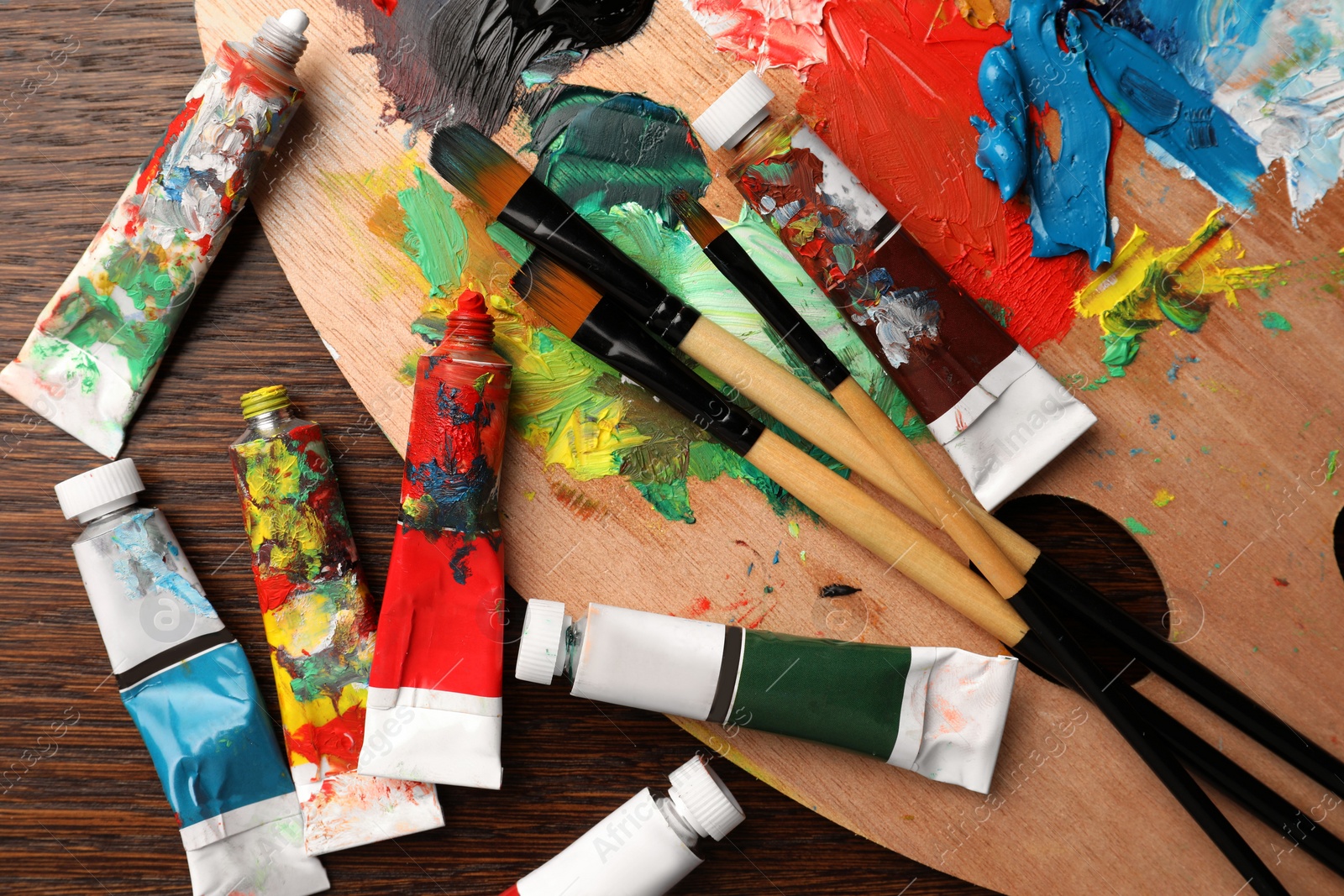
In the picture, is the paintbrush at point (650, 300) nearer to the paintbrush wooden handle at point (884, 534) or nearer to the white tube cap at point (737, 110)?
the paintbrush wooden handle at point (884, 534)

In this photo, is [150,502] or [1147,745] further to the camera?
[150,502]

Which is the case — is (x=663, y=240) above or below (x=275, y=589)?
above

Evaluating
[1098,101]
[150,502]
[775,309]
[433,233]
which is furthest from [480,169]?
[1098,101]

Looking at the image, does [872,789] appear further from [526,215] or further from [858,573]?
[526,215]

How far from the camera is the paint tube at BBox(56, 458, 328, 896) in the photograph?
0.83 meters

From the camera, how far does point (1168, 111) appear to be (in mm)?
807

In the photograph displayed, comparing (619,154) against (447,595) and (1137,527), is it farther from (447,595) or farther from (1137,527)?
(1137,527)

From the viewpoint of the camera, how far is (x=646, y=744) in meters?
0.87

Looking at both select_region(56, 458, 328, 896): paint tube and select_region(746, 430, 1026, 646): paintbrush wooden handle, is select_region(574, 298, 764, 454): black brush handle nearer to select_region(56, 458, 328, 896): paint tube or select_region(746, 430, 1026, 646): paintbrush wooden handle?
select_region(746, 430, 1026, 646): paintbrush wooden handle

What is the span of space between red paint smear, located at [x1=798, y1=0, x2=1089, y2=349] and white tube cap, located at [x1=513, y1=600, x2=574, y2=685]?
1.85ft

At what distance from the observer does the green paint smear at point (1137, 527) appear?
2.72 ft

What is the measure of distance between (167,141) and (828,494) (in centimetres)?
81

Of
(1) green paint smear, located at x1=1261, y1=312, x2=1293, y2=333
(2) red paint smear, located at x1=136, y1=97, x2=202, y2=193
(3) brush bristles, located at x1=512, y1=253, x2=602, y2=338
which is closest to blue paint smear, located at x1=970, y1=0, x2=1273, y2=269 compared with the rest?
(1) green paint smear, located at x1=1261, y1=312, x2=1293, y2=333

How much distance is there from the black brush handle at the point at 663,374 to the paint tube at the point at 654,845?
0.35 metres
